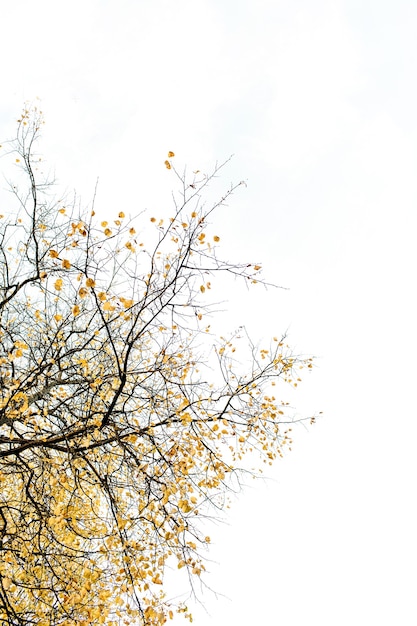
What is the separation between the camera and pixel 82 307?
6750 mm

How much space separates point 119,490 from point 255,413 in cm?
203

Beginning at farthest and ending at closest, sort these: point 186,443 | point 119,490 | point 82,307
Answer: point 82,307 → point 119,490 → point 186,443

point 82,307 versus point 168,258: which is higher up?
point 82,307

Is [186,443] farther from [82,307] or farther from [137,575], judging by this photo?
[82,307]

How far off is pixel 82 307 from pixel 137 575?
12.0 ft

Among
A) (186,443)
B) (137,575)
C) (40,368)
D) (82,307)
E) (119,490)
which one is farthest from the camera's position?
(82,307)

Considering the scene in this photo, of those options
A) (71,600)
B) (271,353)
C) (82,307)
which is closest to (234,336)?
(271,353)

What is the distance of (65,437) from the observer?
14.3 ft

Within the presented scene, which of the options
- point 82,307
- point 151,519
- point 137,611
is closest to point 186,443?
point 151,519

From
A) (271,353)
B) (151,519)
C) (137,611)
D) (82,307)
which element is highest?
(82,307)

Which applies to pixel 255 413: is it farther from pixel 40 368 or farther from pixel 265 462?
pixel 40 368

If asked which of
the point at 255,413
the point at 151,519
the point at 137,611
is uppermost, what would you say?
the point at 255,413

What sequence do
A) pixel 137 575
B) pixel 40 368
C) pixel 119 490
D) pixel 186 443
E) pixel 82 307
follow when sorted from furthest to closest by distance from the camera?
pixel 82 307 → pixel 119 490 → pixel 40 368 → pixel 186 443 → pixel 137 575

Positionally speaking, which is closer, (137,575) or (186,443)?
(137,575)
